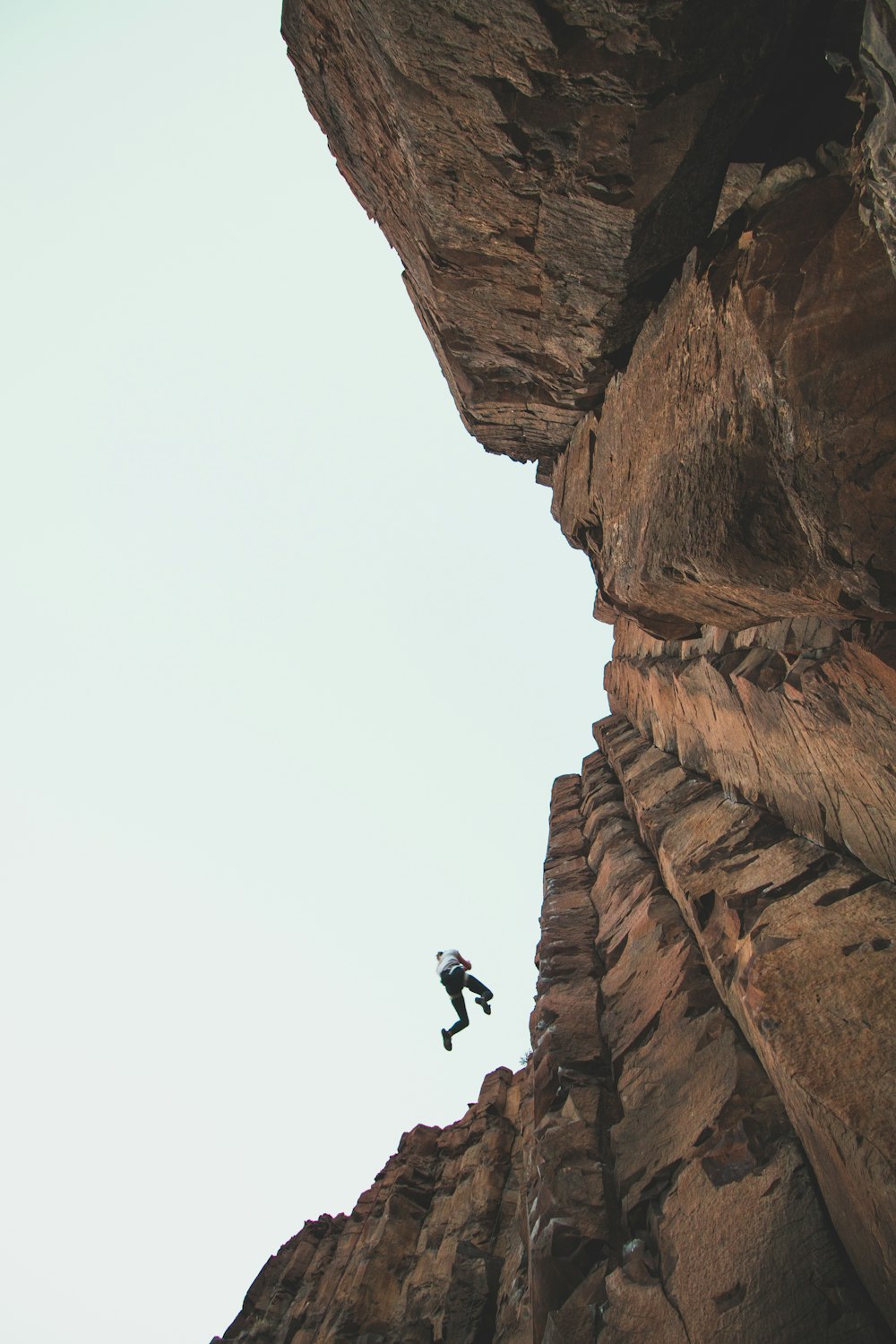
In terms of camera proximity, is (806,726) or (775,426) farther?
(806,726)

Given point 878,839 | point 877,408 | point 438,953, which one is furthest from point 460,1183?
point 877,408

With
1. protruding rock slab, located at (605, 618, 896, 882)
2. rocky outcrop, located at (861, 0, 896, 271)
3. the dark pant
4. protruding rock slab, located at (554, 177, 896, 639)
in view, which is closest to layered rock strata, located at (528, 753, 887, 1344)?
protruding rock slab, located at (605, 618, 896, 882)

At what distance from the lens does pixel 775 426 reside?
2457mm

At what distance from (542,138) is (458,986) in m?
9.94

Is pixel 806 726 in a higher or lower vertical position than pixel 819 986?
higher

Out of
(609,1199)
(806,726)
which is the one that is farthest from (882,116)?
(609,1199)

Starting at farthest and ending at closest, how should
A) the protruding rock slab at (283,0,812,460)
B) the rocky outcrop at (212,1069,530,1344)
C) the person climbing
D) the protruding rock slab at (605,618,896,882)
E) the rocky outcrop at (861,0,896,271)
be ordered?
the person climbing
the rocky outcrop at (212,1069,530,1344)
the protruding rock slab at (605,618,896,882)
the protruding rock slab at (283,0,812,460)
the rocky outcrop at (861,0,896,271)

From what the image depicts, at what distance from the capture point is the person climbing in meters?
9.77

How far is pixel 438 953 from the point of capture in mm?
11055

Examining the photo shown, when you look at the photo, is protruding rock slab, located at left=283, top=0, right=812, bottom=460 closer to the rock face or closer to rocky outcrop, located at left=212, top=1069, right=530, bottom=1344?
the rock face

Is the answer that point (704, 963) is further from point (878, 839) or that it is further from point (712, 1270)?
point (712, 1270)

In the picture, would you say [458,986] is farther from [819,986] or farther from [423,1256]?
[819,986]

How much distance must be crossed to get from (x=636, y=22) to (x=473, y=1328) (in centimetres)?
728

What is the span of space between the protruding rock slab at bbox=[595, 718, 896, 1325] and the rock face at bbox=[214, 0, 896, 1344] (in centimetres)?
2
